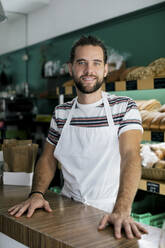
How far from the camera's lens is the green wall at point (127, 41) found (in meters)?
3.68

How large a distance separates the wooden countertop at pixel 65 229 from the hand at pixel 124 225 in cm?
2

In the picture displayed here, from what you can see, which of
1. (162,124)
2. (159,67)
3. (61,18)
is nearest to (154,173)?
(162,124)

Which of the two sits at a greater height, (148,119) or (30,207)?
(148,119)

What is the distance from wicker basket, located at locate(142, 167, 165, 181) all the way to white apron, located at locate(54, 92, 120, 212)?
1.04 metres

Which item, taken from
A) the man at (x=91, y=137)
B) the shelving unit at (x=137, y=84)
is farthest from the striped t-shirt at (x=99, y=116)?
the shelving unit at (x=137, y=84)

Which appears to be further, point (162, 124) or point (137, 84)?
point (137, 84)

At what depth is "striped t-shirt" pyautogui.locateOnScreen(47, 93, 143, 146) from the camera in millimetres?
1889

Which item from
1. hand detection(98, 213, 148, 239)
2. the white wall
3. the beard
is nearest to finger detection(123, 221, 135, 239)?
hand detection(98, 213, 148, 239)

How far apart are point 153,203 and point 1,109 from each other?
3.09m

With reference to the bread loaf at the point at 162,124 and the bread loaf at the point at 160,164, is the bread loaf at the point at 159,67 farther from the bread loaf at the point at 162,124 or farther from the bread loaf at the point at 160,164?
the bread loaf at the point at 160,164

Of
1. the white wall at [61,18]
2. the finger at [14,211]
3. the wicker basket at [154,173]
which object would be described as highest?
the white wall at [61,18]

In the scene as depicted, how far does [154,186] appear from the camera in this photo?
115 inches

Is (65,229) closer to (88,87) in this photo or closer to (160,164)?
(88,87)

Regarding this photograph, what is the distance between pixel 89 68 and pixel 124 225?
968 mm
